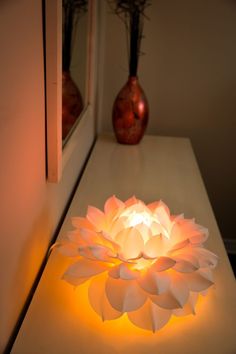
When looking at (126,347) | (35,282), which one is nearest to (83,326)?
(126,347)

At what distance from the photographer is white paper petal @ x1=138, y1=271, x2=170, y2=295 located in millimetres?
614

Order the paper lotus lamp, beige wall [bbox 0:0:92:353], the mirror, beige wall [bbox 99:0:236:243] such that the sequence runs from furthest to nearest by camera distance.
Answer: beige wall [bbox 99:0:236:243], the mirror, the paper lotus lamp, beige wall [bbox 0:0:92:353]

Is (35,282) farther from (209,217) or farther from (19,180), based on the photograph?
(209,217)

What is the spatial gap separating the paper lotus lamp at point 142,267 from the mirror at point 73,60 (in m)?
0.34

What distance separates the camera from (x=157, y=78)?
165cm

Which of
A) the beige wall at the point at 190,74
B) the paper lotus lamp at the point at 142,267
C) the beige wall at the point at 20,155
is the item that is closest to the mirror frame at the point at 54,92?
the beige wall at the point at 20,155

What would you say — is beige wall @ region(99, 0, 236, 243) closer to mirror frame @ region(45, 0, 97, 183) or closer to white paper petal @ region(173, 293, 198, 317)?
mirror frame @ region(45, 0, 97, 183)

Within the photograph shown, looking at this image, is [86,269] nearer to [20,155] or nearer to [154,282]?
[154,282]

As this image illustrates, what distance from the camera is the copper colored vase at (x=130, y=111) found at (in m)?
1.43

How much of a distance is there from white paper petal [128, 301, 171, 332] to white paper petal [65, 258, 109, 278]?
3.5 inches

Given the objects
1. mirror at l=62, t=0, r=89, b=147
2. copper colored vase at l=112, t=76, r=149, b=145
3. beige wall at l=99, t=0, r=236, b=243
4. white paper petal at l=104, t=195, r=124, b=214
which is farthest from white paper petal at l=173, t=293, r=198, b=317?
beige wall at l=99, t=0, r=236, b=243

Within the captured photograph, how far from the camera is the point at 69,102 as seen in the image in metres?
1.03

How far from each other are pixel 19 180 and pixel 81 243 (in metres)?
0.19

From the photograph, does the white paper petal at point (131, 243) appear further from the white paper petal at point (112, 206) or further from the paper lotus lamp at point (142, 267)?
the white paper petal at point (112, 206)
